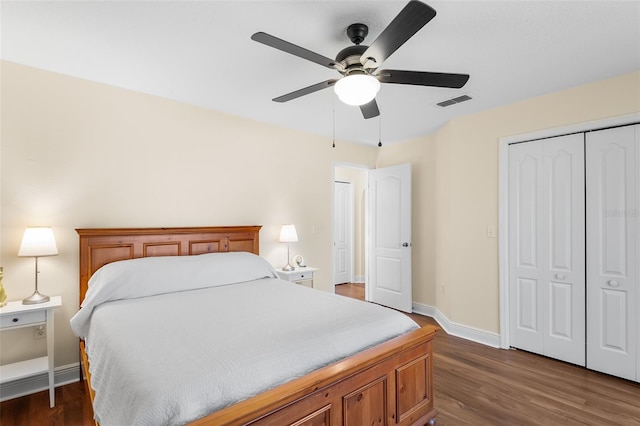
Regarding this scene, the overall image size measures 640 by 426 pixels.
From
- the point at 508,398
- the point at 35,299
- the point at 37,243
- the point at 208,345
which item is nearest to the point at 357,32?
the point at 208,345

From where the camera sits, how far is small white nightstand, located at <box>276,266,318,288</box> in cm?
373

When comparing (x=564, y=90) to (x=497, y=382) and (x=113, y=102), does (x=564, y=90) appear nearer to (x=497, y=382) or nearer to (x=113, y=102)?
(x=497, y=382)

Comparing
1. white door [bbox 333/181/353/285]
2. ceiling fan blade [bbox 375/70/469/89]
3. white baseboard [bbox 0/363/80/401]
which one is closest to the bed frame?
white baseboard [bbox 0/363/80/401]

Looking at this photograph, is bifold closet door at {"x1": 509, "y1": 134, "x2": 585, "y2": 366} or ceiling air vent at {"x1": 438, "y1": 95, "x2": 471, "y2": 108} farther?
ceiling air vent at {"x1": 438, "y1": 95, "x2": 471, "y2": 108}

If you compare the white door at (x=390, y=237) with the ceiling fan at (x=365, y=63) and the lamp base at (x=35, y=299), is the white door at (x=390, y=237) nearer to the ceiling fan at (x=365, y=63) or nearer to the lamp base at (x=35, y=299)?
the ceiling fan at (x=365, y=63)

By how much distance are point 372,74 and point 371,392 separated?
5.85 ft

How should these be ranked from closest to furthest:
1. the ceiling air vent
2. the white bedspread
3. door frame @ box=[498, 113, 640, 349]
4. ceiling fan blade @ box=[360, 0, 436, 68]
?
the white bedspread < ceiling fan blade @ box=[360, 0, 436, 68] < the ceiling air vent < door frame @ box=[498, 113, 640, 349]

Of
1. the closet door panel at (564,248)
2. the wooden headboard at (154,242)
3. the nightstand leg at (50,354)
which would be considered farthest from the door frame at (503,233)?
the nightstand leg at (50,354)

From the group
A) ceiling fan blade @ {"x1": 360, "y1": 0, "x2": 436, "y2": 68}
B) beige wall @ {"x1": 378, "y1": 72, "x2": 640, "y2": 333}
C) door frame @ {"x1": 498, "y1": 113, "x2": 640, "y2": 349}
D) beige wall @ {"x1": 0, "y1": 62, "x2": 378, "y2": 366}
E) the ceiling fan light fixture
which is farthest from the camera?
door frame @ {"x1": 498, "y1": 113, "x2": 640, "y2": 349}

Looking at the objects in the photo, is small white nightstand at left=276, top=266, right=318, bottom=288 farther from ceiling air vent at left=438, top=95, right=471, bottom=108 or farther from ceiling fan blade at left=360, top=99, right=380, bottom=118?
ceiling air vent at left=438, top=95, right=471, bottom=108

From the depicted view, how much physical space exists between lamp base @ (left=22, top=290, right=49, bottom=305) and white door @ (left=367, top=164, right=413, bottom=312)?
3.87 metres

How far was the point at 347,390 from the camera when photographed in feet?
5.04

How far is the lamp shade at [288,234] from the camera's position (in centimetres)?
380

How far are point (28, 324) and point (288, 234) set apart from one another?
2.36m
